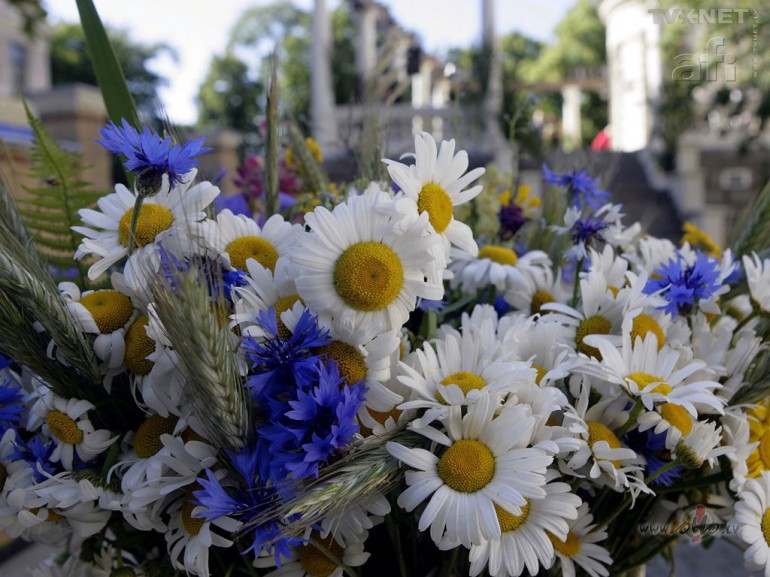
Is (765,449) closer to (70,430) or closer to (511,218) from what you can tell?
(511,218)

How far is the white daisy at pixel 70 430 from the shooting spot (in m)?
0.52

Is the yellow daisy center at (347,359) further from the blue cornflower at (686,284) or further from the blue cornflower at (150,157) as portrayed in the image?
the blue cornflower at (686,284)

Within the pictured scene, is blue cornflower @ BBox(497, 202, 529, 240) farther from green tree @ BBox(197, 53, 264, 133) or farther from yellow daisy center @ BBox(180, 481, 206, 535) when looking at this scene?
green tree @ BBox(197, 53, 264, 133)

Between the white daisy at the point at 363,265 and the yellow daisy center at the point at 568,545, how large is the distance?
9.3 inches

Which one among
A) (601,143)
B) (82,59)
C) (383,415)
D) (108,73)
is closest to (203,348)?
(383,415)

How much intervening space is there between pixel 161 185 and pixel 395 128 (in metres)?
8.04

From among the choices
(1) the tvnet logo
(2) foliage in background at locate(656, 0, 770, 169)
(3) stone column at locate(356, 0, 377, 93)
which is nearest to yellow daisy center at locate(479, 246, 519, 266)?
(1) the tvnet logo

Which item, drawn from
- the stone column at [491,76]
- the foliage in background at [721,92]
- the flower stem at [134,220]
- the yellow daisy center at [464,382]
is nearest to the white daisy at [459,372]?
the yellow daisy center at [464,382]

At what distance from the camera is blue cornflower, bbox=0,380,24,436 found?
1.83ft

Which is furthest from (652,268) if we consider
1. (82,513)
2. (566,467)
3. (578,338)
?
(82,513)

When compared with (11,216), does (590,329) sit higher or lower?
lower

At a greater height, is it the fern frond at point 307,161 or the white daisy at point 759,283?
the fern frond at point 307,161

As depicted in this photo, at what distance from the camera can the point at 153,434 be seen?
0.53 meters

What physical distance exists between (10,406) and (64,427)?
8 centimetres
